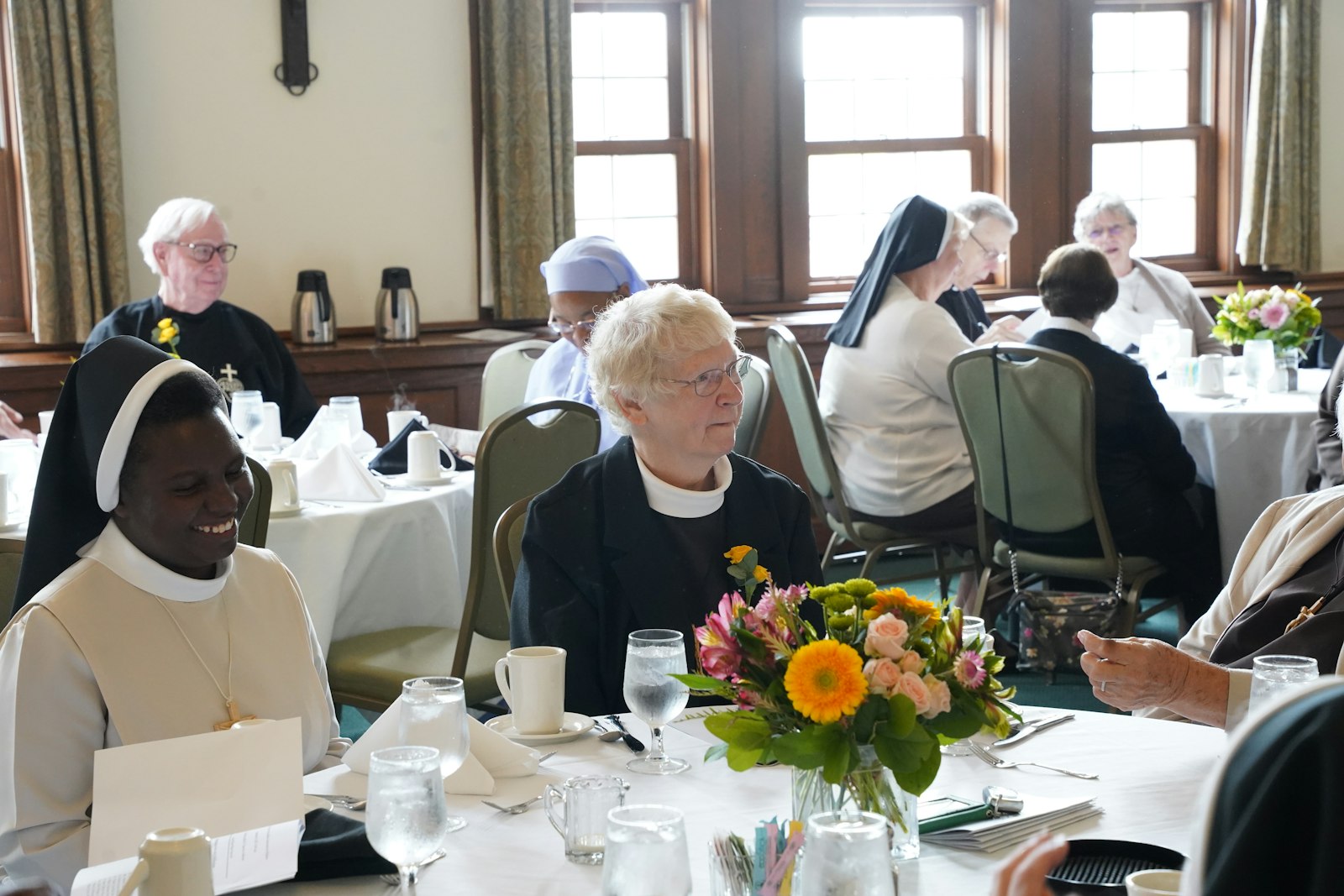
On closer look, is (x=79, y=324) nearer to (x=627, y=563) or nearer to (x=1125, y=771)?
(x=627, y=563)

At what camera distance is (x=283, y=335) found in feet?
18.4

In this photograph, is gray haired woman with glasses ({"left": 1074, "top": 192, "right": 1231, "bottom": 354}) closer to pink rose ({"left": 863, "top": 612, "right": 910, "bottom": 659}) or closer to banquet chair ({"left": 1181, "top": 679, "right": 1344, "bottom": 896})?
pink rose ({"left": 863, "top": 612, "right": 910, "bottom": 659})

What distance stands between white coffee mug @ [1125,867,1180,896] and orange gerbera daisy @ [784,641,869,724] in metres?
0.26

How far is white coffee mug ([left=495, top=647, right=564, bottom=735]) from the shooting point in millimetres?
1774

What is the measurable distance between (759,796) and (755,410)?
2.10 m

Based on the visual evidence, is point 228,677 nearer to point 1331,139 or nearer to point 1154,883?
point 1154,883

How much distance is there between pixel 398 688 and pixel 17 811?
1497 millimetres

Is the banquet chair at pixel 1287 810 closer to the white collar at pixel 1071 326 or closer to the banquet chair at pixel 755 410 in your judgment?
the banquet chair at pixel 755 410

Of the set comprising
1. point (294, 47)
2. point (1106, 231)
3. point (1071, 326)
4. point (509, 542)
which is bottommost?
point (509, 542)

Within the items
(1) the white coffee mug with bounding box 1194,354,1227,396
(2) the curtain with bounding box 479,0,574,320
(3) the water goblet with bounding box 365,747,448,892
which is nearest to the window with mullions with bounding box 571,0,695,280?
(2) the curtain with bounding box 479,0,574,320

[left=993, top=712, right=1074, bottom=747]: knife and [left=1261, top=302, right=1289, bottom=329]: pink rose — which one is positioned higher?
[left=1261, top=302, right=1289, bottom=329]: pink rose

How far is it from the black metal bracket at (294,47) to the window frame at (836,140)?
78.7 inches

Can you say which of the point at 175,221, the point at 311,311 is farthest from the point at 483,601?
the point at 311,311

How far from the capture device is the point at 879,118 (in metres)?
6.71
